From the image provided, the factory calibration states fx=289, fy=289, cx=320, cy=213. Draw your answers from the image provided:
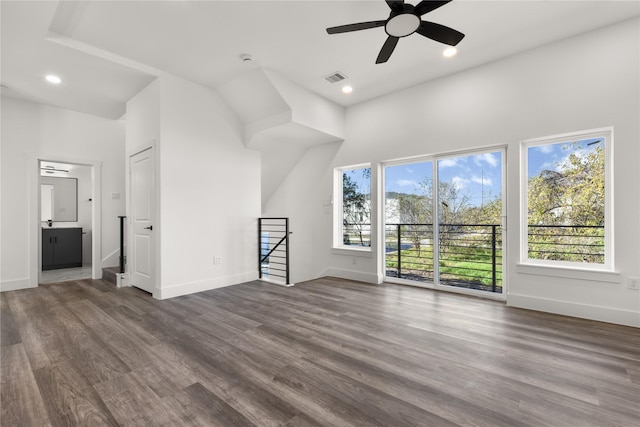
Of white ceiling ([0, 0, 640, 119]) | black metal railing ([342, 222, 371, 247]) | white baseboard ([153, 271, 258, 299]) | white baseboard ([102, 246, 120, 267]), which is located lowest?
white baseboard ([153, 271, 258, 299])

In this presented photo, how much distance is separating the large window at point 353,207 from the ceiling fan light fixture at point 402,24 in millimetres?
2686

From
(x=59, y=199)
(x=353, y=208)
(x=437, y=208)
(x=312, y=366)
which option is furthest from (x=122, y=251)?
(x=437, y=208)

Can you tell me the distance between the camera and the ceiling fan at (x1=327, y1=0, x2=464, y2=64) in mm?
2269

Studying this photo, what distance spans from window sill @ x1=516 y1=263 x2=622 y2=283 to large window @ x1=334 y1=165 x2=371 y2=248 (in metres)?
2.34

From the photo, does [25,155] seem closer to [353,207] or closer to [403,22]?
[353,207]

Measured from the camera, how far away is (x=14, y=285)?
4453mm

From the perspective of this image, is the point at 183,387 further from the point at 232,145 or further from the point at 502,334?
the point at 232,145

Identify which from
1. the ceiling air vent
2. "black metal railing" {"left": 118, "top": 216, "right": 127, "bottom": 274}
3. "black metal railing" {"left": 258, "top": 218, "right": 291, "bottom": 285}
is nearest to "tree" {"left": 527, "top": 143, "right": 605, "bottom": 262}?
the ceiling air vent

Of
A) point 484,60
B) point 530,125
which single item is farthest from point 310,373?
point 484,60

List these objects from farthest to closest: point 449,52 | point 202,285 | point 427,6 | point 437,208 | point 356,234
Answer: point 356,234, point 437,208, point 202,285, point 449,52, point 427,6

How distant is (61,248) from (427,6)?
7893mm

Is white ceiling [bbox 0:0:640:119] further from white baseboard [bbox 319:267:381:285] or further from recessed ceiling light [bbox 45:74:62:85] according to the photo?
white baseboard [bbox 319:267:381:285]

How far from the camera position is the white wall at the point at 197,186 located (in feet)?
12.9

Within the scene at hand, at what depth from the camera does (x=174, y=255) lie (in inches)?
157
